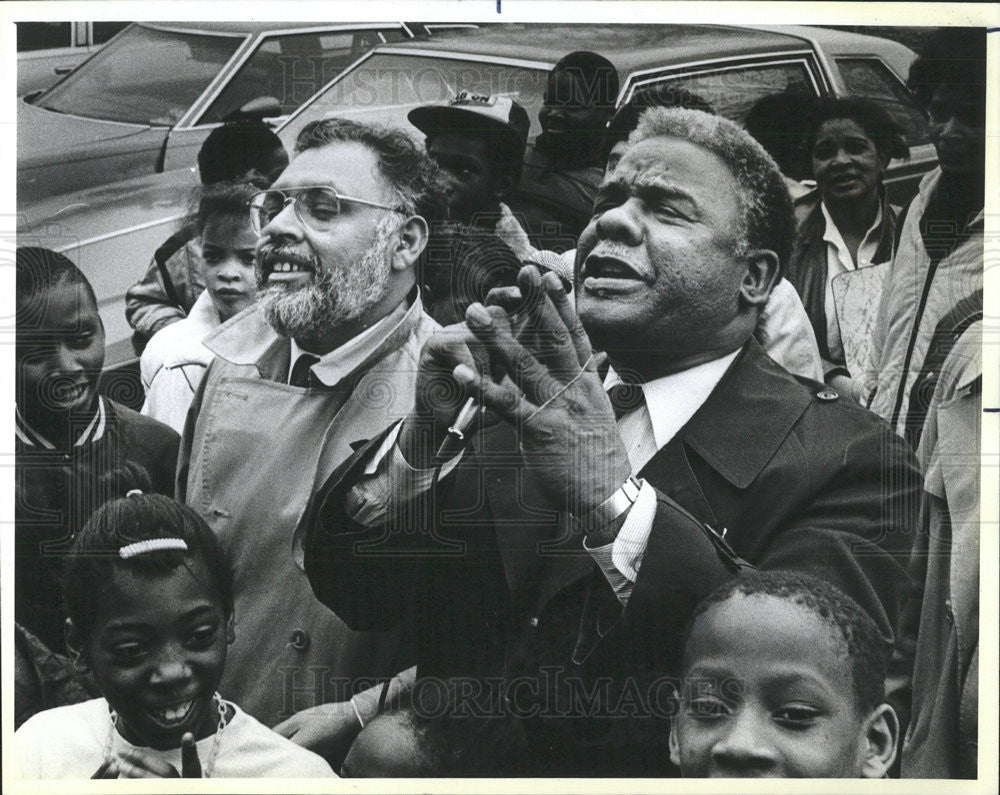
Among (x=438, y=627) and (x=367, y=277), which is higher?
(x=367, y=277)

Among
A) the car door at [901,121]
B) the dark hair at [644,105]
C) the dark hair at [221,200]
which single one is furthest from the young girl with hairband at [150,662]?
the car door at [901,121]

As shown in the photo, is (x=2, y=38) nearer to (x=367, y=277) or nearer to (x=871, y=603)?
(x=367, y=277)

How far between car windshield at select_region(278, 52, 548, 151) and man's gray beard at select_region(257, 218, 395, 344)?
49 centimetres

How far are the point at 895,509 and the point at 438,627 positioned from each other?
1971 millimetres

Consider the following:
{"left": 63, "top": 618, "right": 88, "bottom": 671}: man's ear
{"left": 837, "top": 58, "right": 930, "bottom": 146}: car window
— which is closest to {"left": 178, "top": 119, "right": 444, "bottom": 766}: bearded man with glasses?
{"left": 63, "top": 618, "right": 88, "bottom": 671}: man's ear

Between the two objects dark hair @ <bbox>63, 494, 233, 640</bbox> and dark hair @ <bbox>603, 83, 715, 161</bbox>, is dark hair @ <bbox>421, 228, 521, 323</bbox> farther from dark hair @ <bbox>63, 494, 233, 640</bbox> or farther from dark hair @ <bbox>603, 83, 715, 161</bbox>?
dark hair @ <bbox>63, 494, 233, 640</bbox>

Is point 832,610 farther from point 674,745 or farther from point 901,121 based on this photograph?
point 901,121

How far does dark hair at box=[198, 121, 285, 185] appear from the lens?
199 inches

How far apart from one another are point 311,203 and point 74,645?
2.08m

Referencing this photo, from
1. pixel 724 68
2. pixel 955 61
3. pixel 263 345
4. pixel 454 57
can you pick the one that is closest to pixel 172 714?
pixel 263 345

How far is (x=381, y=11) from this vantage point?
16.7 ft

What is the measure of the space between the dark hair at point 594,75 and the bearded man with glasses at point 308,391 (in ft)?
2.33

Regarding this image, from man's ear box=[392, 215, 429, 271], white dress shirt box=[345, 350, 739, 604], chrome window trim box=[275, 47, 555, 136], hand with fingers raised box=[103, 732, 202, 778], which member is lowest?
hand with fingers raised box=[103, 732, 202, 778]

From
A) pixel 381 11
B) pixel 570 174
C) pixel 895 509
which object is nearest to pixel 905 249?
pixel 895 509
